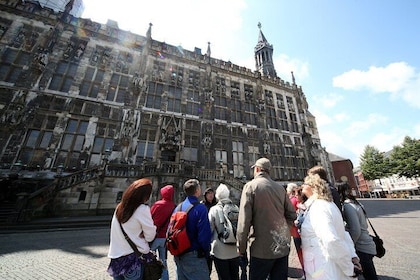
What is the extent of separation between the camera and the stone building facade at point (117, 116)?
39.2 ft

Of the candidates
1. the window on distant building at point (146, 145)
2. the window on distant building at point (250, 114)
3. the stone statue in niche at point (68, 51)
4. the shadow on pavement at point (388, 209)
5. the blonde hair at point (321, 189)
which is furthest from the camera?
the window on distant building at point (250, 114)

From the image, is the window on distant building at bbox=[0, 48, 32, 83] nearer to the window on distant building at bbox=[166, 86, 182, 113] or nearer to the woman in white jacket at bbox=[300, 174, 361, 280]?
the window on distant building at bbox=[166, 86, 182, 113]

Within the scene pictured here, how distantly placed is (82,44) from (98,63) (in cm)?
223

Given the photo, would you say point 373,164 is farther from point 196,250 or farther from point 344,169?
point 196,250

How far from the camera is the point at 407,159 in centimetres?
2664

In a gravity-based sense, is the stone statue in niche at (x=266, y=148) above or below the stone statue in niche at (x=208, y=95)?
below

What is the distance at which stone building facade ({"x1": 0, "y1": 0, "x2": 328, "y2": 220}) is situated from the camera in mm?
11938

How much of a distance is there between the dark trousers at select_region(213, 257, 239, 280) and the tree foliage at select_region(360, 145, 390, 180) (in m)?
38.8

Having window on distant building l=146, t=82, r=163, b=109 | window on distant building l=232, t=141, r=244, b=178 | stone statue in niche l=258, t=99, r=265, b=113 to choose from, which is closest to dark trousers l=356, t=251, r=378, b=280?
window on distant building l=232, t=141, r=244, b=178

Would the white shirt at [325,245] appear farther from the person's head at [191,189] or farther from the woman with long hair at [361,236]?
the person's head at [191,189]

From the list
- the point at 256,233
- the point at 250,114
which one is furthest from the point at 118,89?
the point at 256,233

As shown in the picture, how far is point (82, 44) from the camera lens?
16.3m

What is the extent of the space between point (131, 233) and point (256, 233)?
5.05ft

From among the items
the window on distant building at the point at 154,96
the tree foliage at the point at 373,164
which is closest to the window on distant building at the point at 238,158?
the window on distant building at the point at 154,96
